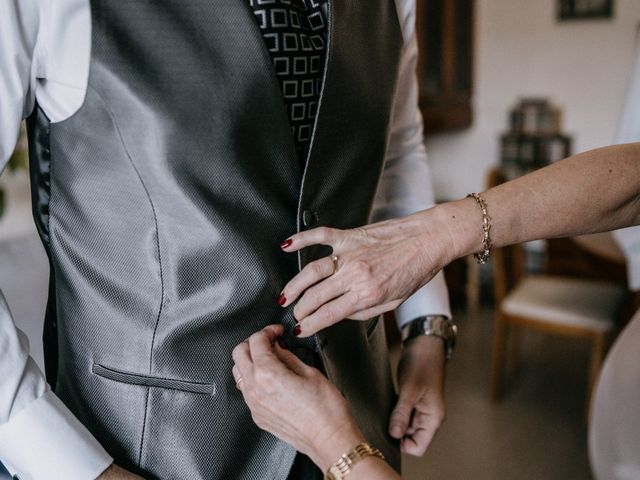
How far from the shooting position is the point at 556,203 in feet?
2.99

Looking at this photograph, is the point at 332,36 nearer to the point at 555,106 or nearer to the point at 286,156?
the point at 286,156

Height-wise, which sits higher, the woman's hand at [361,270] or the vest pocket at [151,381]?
the woman's hand at [361,270]

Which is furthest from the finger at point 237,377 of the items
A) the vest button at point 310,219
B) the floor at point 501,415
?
the floor at point 501,415

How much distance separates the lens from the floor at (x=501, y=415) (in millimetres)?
1902

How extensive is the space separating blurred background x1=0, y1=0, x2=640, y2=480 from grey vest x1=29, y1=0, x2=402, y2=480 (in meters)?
0.86

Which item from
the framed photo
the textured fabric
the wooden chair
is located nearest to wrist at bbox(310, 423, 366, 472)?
the textured fabric

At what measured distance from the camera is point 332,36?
81 centimetres

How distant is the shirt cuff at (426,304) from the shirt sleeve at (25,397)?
59 cm

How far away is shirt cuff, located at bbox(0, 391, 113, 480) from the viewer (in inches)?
28.5

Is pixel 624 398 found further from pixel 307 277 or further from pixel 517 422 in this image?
pixel 517 422

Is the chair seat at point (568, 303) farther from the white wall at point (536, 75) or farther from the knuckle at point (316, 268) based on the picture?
the knuckle at point (316, 268)

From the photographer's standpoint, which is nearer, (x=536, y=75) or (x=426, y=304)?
(x=426, y=304)

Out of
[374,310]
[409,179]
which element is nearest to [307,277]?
[374,310]

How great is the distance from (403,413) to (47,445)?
0.55m
